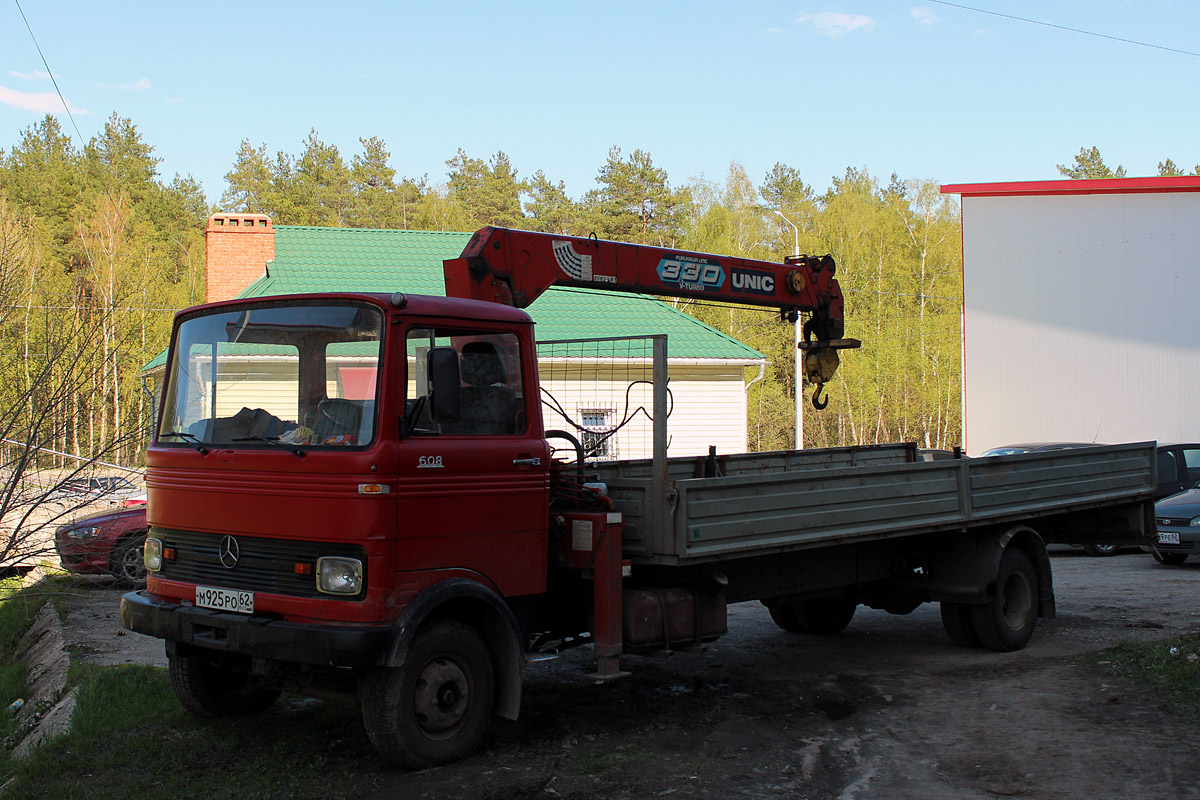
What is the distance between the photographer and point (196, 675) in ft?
20.3

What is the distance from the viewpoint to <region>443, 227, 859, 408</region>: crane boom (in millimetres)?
6570

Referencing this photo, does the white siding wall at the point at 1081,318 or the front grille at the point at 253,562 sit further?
the white siding wall at the point at 1081,318

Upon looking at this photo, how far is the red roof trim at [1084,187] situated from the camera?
23.1 meters

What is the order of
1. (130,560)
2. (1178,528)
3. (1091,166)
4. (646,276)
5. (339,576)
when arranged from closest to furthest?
(339,576)
(646,276)
(130,560)
(1178,528)
(1091,166)

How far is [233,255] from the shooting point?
73.2 ft

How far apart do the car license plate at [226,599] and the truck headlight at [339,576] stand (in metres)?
0.49

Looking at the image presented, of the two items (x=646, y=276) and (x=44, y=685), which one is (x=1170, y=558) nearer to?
(x=646, y=276)

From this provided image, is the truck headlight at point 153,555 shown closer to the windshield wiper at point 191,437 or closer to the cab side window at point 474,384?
the windshield wiper at point 191,437

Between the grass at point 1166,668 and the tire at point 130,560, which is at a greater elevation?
the tire at point 130,560

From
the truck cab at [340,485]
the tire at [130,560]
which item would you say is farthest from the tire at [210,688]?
the tire at [130,560]

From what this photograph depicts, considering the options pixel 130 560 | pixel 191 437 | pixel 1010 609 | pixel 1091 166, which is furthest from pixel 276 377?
pixel 1091 166

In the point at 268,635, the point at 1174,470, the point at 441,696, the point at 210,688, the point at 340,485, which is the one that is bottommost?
the point at 210,688

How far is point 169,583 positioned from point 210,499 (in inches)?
24.4

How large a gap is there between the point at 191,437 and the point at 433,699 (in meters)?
1.97
